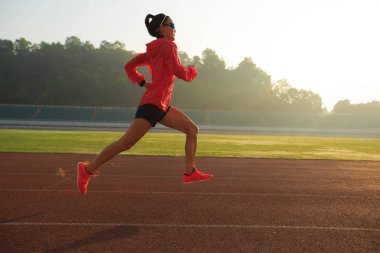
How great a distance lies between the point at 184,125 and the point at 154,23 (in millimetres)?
1370

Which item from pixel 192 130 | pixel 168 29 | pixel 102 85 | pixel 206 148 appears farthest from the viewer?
pixel 102 85

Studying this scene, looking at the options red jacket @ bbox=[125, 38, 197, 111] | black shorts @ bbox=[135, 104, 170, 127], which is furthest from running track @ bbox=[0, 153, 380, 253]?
red jacket @ bbox=[125, 38, 197, 111]

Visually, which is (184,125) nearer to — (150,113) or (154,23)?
(150,113)

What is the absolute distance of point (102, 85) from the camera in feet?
243

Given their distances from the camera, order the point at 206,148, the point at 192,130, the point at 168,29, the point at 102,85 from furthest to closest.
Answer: the point at 102,85, the point at 206,148, the point at 192,130, the point at 168,29

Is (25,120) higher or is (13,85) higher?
(13,85)

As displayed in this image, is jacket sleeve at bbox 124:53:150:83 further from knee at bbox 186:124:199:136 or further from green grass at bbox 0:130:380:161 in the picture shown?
green grass at bbox 0:130:380:161

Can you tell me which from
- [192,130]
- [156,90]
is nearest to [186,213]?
[192,130]

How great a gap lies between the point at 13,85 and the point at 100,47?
21.6m

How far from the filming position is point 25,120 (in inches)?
1836

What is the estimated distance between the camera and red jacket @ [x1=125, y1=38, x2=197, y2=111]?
15.6 feet

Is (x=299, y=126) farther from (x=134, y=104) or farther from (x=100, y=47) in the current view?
(x=100, y=47)

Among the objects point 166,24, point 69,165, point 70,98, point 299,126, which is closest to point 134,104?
point 70,98

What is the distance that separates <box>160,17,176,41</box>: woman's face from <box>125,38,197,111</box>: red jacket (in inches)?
6.0
